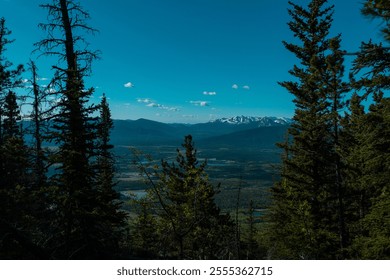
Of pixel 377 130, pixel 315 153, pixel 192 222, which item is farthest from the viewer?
pixel 315 153

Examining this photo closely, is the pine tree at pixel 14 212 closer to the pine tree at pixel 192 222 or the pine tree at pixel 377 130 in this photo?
the pine tree at pixel 192 222

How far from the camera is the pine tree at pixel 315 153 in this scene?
48.4 ft

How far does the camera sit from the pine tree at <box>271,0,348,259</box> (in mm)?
14766

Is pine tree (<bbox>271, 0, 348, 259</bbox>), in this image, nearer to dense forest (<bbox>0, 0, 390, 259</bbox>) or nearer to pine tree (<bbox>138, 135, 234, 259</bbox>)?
dense forest (<bbox>0, 0, 390, 259</bbox>)

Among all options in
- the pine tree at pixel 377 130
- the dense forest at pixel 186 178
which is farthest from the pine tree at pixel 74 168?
the pine tree at pixel 377 130


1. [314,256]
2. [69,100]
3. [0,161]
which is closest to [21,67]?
[0,161]

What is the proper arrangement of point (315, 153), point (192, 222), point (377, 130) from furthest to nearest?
point (315, 153), point (377, 130), point (192, 222)

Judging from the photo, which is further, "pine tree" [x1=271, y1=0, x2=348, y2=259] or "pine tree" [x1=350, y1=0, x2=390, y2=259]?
"pine tree" [x1=271, y1=0, x2=348, y2=259]

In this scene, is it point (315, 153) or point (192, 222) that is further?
point (315, 153)

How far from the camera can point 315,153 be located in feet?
51.5

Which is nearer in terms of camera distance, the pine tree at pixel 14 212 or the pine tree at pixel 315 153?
the pine tree at pixel 14 212

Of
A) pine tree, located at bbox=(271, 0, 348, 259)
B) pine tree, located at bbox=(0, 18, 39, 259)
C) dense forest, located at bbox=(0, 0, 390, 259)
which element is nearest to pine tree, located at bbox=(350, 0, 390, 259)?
dense forest, located at bbox=(0, 0, 390, 259)

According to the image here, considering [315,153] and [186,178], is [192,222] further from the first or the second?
[315,153]

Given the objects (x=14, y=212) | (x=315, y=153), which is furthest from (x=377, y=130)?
(x=14, y=212)
